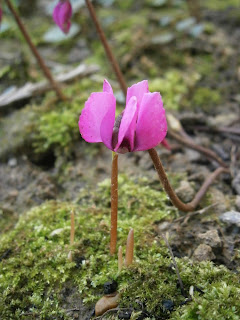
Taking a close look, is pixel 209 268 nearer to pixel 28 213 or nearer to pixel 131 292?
pixel 131 292

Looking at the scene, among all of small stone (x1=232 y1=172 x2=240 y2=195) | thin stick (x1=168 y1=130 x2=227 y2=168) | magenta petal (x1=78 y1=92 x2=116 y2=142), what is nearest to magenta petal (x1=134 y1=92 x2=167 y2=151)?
magenta petal (x1=78 y1=92 x2=116 y2=142)

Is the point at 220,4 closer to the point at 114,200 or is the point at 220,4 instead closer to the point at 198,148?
the point at 198,148

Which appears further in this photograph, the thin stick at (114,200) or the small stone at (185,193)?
the small stone at (185,193)

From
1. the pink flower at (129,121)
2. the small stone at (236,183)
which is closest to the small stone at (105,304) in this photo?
the pink flower at (129,121)

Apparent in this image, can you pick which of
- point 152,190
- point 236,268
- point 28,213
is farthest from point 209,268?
point 28,213

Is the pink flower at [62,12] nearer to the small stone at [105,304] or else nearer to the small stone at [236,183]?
the small stone at [236,183]

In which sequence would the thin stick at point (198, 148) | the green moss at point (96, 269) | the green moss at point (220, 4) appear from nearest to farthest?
the green moss at point (96, 269)
the thin stick at point (198, 148)
the green moss at point (220, 4)
